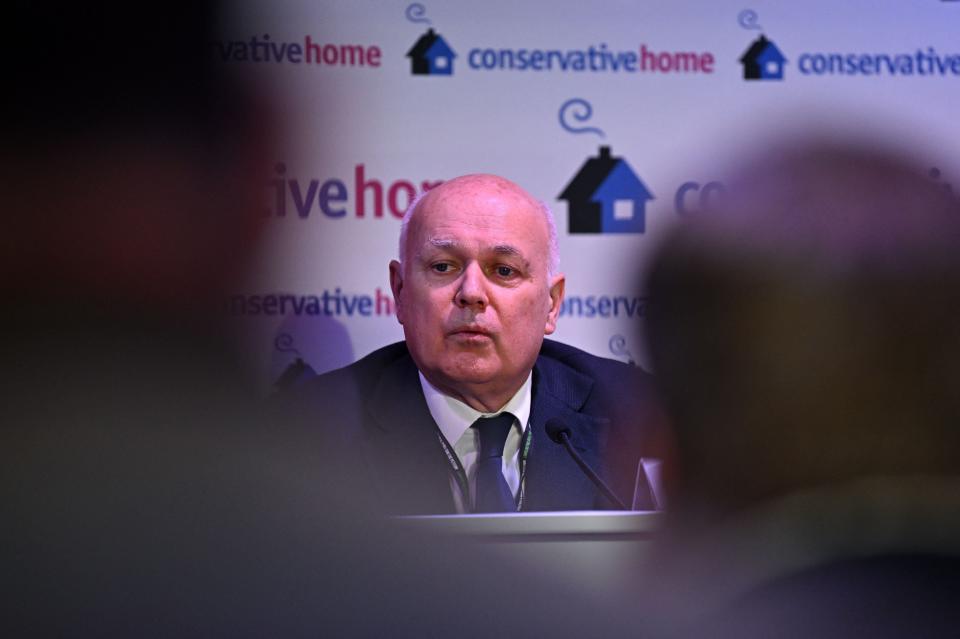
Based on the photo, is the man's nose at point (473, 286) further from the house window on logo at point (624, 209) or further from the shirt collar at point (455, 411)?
the house window on logo at point (624, 209)

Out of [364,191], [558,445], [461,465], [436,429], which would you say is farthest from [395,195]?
[558,445]

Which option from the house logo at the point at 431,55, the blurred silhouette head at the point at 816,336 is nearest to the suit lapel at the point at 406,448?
the house logo at the point at 431,55

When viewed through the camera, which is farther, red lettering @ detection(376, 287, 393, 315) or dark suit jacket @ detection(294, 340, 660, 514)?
red lettering @ detection(376, 287, 393, 315)

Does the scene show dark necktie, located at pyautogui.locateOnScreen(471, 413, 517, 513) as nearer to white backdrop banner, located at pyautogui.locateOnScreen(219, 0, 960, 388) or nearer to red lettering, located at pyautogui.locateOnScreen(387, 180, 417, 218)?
white backdrop banner, located at pyautogui.locateOnScreen(219, 0, 960, 388)

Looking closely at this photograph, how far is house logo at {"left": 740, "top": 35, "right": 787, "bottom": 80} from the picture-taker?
2840 mm

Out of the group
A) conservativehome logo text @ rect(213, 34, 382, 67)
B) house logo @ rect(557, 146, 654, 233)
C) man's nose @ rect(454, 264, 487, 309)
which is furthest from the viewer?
house logo @ rect(557, 146, 654, 233)

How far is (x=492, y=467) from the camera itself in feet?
7.13

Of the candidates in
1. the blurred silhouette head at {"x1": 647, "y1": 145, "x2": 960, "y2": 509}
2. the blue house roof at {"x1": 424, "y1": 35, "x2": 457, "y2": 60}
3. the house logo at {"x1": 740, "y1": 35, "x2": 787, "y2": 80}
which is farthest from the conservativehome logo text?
the blurred silhouette head at {"x1": 647, "y1": 145, "x2": 960, "y2": 509}

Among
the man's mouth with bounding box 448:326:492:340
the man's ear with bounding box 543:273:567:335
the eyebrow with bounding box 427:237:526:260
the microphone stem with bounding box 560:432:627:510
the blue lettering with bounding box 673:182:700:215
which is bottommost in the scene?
the microphone stem with bounding box 560:432:627:510

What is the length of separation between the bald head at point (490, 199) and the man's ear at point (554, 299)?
0.08 ft

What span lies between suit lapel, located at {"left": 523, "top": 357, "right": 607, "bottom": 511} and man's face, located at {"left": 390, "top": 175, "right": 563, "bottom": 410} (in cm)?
10

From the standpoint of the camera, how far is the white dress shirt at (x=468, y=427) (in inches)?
88.9

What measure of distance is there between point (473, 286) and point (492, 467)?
449mm

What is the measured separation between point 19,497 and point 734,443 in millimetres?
486
